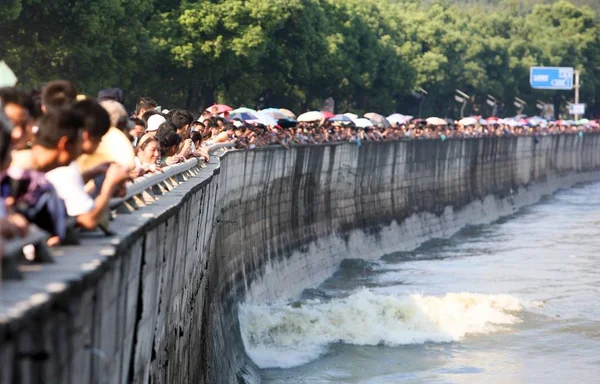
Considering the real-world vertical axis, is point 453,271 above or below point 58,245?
below

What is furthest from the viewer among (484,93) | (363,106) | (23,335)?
(484,93)

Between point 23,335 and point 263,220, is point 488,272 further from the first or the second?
point 23,335

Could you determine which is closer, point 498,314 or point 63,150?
point 63,150

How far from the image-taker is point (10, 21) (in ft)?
132

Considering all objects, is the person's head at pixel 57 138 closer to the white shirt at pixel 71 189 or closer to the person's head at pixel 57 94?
the white shirt at pixel 71 189

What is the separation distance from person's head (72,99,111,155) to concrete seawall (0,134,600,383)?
532 mm

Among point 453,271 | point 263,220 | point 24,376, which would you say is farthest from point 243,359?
point 453,271

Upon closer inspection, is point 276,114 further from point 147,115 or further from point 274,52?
point 147,115

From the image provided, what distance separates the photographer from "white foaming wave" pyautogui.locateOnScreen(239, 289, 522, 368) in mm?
27766

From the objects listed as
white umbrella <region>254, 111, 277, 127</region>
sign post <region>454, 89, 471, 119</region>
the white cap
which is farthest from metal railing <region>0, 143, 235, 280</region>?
sign post <region>454, 89, 471, 119</region>

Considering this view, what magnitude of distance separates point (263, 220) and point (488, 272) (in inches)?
609

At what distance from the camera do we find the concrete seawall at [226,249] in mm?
6902

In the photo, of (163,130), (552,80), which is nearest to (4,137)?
(163,130)

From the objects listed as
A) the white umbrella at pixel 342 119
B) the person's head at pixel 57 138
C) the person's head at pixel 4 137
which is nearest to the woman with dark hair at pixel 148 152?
the person's head at pixel 57 138
